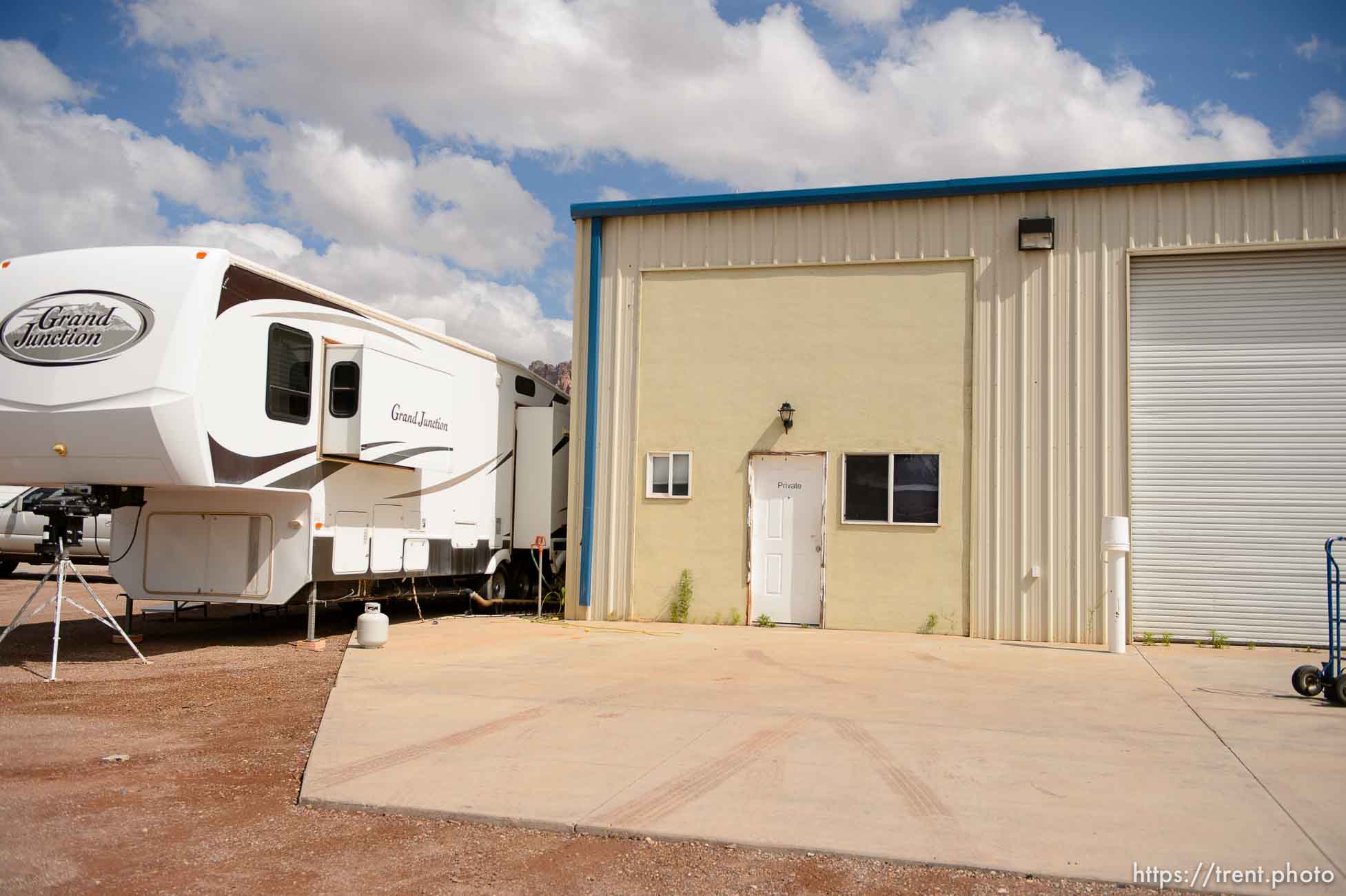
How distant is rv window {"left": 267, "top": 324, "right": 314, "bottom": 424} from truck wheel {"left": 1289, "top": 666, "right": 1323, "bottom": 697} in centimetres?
886

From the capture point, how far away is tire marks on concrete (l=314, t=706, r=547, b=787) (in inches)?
222

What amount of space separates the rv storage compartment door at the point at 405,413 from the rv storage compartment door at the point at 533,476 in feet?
6.34

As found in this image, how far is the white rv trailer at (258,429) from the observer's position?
8883mm

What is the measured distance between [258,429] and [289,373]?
2.43 ft

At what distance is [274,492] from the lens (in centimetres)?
1057

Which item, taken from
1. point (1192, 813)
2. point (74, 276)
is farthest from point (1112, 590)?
point (74, 276)

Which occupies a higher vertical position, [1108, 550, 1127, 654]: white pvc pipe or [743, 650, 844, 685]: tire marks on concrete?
[1108, 550, 1127, 654]: white pvc pipe

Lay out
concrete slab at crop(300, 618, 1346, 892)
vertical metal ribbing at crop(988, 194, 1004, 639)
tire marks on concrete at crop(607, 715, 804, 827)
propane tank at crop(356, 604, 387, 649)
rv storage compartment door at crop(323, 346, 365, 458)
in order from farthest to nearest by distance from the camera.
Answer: vertical metal ribbing at crop(988, 194, 1004, 639) < rv storage compartment door at crop(323, 346, 365, 458) < propane tank at crop(356, 604, 387, 649) < tire marks on concrete at crop(607, 715, 804, 827) < concrete slab at crop(300, 618, 1346, 892)

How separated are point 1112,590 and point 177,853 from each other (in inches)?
384

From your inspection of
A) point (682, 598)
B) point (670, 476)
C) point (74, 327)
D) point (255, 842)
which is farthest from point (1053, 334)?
point (255, 842)

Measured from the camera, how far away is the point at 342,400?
10.8 meters

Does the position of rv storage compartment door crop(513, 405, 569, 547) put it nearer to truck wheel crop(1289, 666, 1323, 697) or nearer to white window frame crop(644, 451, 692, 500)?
white window frame crop(644, 451, 692, 500)

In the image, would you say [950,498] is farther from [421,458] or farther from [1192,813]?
[1192,813]

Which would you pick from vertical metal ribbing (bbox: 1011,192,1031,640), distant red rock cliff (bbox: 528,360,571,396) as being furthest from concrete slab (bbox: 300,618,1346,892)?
distant red rock cliff (bbox: 528,360,571,396)
